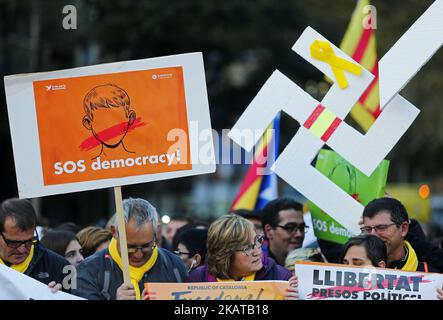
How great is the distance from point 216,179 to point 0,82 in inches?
1270

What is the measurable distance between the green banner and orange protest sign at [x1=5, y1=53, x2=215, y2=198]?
1.66m

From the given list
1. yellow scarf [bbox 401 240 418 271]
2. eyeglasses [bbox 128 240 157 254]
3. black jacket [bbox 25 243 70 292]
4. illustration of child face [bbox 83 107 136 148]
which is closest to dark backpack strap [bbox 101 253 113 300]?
eyeglasses [bbox 128 240 157 254]

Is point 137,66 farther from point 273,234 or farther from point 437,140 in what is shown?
point 437,140

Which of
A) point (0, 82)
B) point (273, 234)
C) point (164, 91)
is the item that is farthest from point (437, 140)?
point (164, 91)

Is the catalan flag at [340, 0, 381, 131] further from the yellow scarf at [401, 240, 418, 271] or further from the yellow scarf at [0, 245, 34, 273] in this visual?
the yellow scarf at [0, 245, 34, 273]

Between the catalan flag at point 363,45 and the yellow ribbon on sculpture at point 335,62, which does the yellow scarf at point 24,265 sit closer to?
the yellow ribbon on sculpture at point 335,62

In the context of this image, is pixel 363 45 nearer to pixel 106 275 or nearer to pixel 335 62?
pixel 335 62

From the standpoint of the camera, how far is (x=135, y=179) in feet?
17.3

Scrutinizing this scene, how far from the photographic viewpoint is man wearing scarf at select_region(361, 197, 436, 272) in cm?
555

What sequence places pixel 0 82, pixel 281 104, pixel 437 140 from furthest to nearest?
pixel 437 140 → pixel 0 82 → pixel 281 104

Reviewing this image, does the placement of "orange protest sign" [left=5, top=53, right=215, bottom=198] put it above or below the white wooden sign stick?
above

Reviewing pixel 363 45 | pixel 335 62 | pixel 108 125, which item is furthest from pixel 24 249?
pixel 363 45

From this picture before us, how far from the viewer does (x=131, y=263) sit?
5312 millimetres

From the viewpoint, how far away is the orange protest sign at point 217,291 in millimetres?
4762
